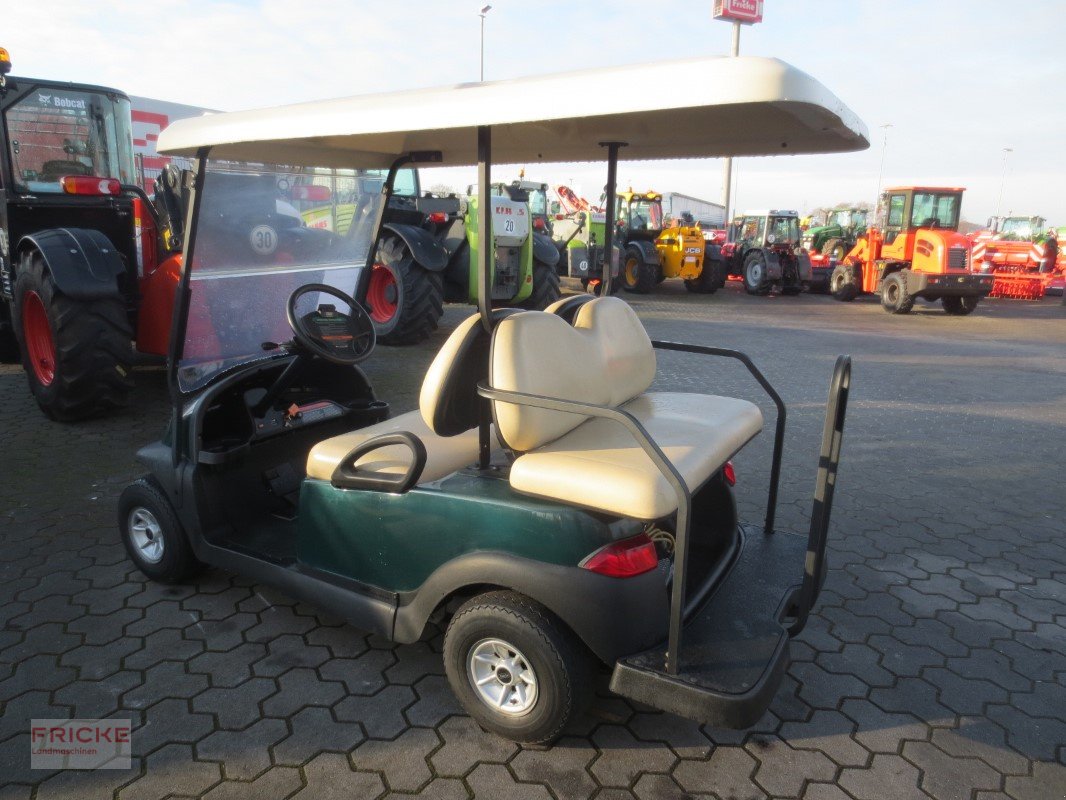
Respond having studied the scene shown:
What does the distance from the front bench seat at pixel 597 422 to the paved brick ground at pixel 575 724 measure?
0.78m

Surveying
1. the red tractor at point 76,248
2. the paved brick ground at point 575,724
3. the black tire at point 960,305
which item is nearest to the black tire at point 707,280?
the black tire at point 960,305

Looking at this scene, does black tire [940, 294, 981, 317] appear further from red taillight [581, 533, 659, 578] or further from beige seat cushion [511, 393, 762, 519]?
red taillight [581, 533, 659, 578]

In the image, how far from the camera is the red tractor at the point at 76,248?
15.2 feet

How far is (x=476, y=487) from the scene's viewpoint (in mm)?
2201

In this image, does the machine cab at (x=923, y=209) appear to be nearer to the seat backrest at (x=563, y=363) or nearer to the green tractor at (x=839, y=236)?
the green tractor at (x=839, y=236)

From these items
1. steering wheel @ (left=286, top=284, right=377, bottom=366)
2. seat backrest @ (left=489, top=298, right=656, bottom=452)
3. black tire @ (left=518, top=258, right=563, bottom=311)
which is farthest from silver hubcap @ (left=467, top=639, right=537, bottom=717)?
black tire @ (left=518, top=258, right=563, bottom=311)

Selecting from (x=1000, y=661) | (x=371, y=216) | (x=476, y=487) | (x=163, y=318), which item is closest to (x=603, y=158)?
(x=371, y=216)

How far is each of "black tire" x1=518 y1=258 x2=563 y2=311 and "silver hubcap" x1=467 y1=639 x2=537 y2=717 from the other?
24.2ft

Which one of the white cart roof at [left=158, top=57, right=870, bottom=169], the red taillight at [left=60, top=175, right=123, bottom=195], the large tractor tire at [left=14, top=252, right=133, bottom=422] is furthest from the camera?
the red taillight at [left=60, top=175, right=123, bottom=195]

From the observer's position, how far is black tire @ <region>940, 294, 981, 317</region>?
44.5ft

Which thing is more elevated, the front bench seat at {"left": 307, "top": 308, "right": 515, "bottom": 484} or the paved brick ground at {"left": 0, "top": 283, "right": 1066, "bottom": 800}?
the front bench seat at {"left": 307, "top": 308, "right": 515, "bottom": 484}

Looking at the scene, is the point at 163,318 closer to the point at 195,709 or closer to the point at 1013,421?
the point at 195,709

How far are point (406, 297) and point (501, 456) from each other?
219 inches

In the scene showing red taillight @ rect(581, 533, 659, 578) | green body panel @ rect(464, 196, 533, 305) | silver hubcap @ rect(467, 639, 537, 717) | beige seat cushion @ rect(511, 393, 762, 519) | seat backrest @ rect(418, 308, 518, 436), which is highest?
green body panel @ rect(464, 196, 533, 305)
